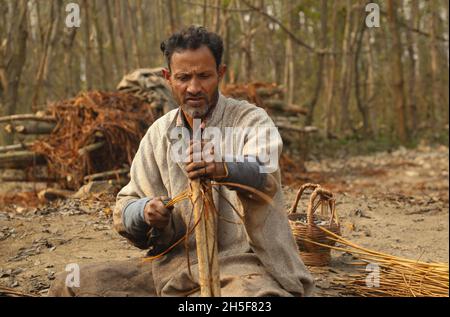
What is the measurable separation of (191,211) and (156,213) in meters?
0.25

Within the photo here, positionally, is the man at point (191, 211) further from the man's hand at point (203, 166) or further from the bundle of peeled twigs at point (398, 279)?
the bundle of peeled twigs at point (398, 279)

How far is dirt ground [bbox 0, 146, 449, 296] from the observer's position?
439 centimetres

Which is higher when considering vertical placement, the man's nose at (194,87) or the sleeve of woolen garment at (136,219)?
the man's nose at (194,87)

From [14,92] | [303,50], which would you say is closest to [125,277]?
[14,92]

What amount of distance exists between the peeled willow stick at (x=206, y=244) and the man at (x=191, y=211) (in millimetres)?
111

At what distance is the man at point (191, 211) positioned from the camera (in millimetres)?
2480

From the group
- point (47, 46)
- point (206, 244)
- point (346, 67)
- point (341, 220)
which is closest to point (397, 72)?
point (346, 67)

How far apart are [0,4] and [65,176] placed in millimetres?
5303

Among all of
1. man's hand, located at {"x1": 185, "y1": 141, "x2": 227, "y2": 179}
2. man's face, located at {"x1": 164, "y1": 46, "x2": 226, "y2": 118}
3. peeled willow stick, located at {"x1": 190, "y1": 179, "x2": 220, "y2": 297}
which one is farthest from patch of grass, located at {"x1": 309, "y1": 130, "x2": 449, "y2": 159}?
man's hand, located at {"x1": 185, "y1": 141, "x2": 227, "y2": 179}

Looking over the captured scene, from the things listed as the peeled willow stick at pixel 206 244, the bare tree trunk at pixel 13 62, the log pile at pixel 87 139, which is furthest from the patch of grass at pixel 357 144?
the peeled willow stick at pixel 206 244

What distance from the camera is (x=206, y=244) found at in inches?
92.0

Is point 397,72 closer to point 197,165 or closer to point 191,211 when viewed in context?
point 191,211

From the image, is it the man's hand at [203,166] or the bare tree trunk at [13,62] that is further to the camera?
the bare tree trunk at [13,62]

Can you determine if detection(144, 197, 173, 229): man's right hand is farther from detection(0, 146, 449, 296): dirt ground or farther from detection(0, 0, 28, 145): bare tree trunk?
detection(0, 0, 28, 145): bare tree trunk
